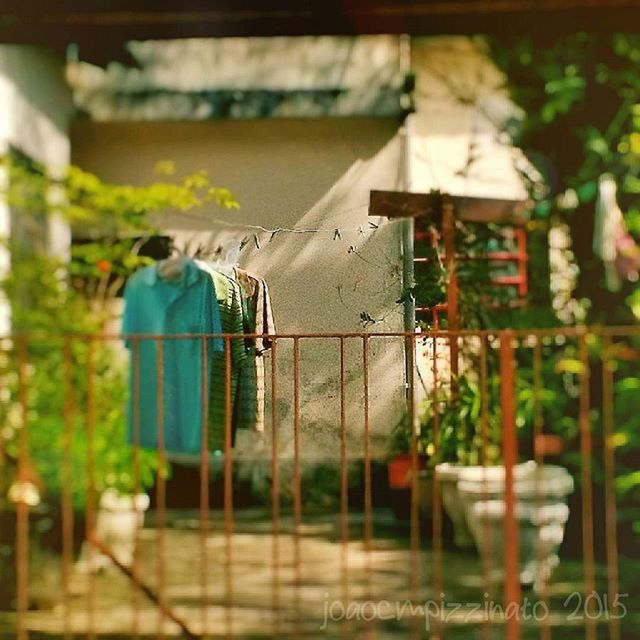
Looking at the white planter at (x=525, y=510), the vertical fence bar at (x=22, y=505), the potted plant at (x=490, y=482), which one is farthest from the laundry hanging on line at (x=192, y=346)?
the white planter at (x=525, y=510)

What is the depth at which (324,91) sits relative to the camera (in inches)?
144

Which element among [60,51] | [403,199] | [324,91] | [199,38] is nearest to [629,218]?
[403,199]

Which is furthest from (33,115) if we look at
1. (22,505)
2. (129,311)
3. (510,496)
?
(510,496)

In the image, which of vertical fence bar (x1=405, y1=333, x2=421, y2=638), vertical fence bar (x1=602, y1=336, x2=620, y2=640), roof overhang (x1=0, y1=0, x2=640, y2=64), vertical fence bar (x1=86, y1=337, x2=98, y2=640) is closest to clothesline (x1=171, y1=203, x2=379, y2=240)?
vertical fence bar (x1=405, y1=333, x2=421, y2=638)

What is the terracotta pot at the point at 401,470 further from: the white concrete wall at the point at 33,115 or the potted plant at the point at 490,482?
the white concrete wall at the point at 33,115

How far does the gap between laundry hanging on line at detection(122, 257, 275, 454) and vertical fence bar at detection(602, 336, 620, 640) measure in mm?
1304

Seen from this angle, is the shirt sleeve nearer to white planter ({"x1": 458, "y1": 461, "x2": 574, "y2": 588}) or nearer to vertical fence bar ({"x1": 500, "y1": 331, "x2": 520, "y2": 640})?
vertical fence bar ({"x1": 500, "y1": 331, "x2": 520, "y2": 640})

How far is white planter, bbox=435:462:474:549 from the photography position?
3832 mm

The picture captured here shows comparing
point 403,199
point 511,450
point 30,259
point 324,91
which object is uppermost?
point 324,91

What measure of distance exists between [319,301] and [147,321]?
64 centimetres

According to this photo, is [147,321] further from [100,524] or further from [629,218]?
[629,218]

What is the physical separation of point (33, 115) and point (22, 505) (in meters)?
1.45

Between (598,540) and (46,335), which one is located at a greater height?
(46,335)

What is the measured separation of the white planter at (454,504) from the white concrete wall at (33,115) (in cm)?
174
